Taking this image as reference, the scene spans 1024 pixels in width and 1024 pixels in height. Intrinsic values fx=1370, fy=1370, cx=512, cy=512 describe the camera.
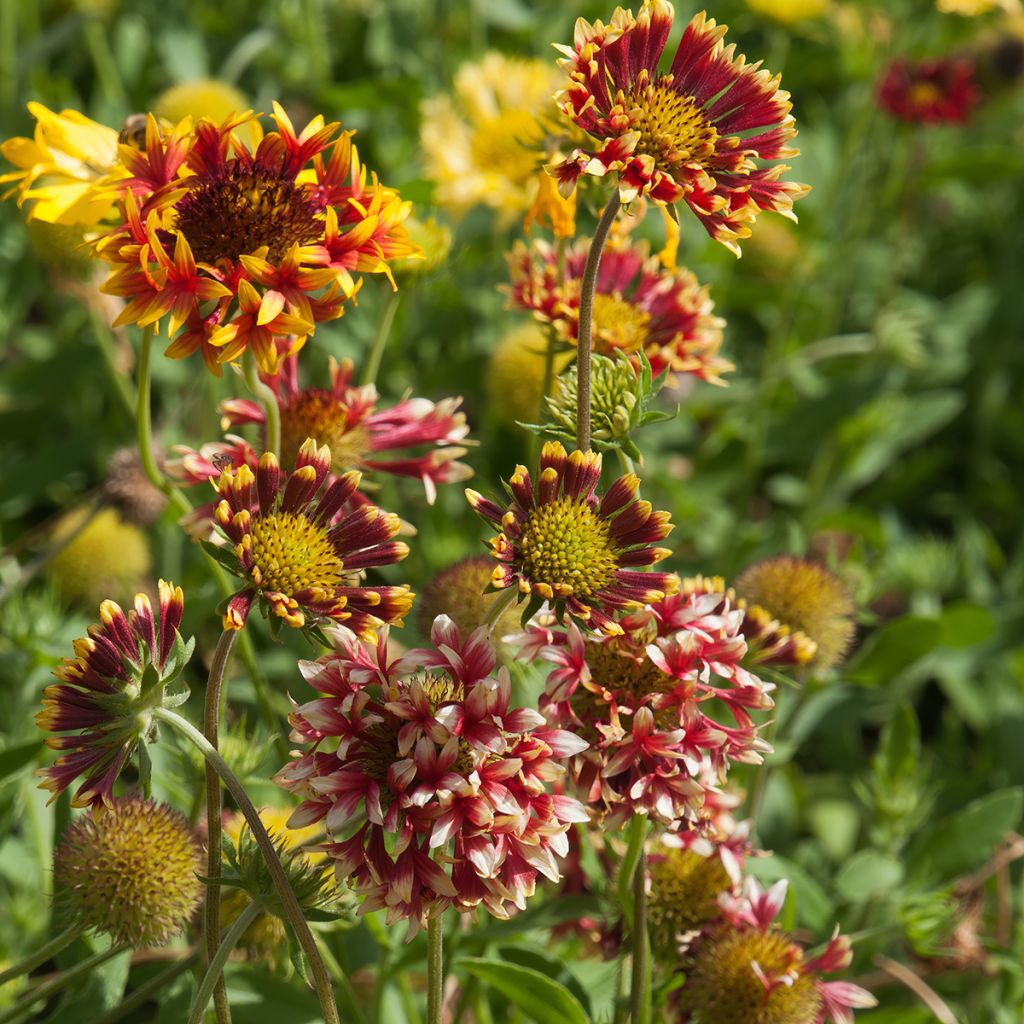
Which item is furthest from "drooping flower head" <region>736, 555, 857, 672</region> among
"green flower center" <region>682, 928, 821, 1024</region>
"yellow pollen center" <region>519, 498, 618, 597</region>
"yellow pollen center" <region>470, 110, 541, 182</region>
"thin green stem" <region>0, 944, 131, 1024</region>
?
"yellow pollen center" <region>470, 110, 541, 182</region>

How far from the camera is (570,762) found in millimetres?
1197

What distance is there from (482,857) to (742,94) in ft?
2.29

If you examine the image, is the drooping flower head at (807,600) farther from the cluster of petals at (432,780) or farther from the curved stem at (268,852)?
the curved stem at (268,852)

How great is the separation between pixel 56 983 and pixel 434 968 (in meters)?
0.38

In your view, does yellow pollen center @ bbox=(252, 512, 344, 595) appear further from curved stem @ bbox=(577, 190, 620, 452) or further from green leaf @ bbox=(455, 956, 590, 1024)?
green leaf @ bbox=(455, 956, 590, 1024)

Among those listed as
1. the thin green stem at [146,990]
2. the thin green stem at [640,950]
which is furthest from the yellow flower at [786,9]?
the thin green stem at [146,990]

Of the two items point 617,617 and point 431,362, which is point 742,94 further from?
point 431,362

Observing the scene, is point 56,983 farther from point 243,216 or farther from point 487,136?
point 487,136

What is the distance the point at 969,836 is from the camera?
1800 mm

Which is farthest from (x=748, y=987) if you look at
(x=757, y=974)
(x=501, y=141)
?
(x=501, y=141)

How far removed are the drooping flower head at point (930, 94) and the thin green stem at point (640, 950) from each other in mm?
2148

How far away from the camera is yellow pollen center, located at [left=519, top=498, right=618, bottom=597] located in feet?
3.54

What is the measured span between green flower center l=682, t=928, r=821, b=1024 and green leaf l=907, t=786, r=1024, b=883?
19.5 inches

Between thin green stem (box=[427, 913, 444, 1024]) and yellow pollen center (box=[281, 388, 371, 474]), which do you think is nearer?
thin green stem (box=[427, 913, 444, 1024])
